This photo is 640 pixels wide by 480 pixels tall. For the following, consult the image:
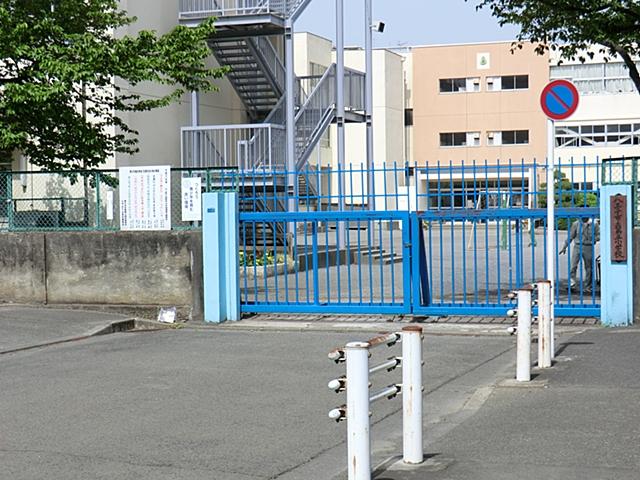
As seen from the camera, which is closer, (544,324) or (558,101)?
(544,324)

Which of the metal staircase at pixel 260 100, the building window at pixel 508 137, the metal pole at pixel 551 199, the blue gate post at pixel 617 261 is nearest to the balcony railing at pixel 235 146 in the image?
the metal staircase at pixel 260 100

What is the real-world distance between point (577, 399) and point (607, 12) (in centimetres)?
693

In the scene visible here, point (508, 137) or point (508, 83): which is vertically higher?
point (508, 83)

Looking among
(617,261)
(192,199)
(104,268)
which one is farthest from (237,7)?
(617,261)

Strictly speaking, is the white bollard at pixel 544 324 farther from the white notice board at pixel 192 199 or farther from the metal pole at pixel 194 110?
the metal pole at pixel 194 110

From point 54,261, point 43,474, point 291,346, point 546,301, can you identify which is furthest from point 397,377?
point 54,261

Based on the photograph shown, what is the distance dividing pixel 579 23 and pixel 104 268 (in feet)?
25.7

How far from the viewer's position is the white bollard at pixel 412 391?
6.38m

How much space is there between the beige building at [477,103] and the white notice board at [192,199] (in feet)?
150

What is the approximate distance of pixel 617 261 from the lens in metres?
13.0

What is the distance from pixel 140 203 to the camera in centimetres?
1511

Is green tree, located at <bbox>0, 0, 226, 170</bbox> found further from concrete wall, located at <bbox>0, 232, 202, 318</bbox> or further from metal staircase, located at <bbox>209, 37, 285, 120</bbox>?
metal staircase, located at <bbox>209, 37, 285, 120</bbox>

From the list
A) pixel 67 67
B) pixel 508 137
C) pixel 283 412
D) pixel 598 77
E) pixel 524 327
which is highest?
pixel 598 77

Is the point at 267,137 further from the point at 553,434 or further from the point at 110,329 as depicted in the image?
the point at 553,434
